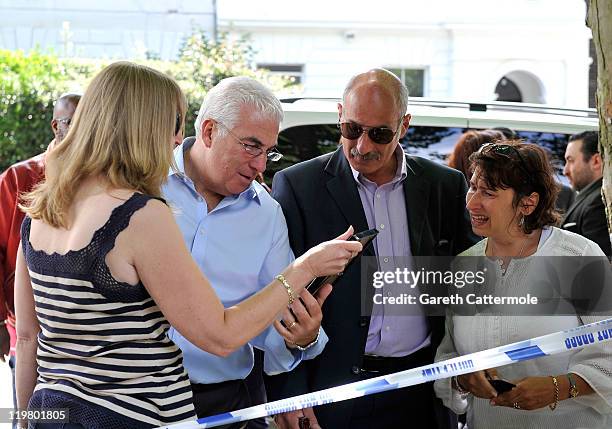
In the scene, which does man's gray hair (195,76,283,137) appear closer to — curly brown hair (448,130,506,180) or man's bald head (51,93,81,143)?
man's bald head (51,93,81,143)

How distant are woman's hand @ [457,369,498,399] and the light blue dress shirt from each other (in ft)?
1.82

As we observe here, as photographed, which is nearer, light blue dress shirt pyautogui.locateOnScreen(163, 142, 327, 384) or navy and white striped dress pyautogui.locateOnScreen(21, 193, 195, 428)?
navy and white striped dress pyautogui.locateOnScreen(21, 193, 195, 428)

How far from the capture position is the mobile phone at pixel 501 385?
3342mm

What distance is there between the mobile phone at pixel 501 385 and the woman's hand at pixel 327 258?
76 centimetres

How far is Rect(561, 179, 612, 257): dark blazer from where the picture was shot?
5.80m

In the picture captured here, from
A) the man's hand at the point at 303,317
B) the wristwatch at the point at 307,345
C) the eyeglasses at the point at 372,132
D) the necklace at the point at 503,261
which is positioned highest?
the eyeglasses at the point at 372,132

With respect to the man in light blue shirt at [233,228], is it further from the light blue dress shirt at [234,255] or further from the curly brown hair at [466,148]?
the curly brown hair at [466,148]

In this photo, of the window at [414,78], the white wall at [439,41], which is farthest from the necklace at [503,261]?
the window at [414,78]

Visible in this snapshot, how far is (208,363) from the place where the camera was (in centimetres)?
332

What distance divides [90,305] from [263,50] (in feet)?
71.7

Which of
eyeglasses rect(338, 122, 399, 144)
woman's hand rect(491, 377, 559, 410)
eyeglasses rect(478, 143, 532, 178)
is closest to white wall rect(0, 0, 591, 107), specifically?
eyeglasses rect(338, 122, 399, 144)

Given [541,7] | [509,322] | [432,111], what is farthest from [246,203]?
[541,7]

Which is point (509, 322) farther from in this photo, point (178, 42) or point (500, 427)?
point (178, 42)

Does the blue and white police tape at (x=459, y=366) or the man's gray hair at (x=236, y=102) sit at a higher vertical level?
the man's gray hair at (x=236, y=102)
